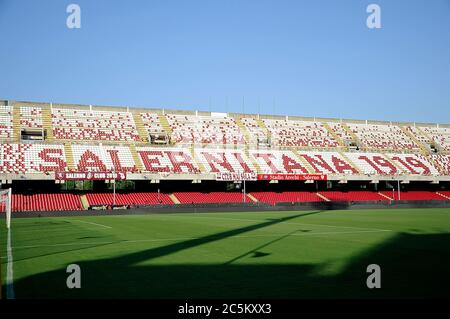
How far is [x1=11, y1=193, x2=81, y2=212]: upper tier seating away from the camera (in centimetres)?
5299

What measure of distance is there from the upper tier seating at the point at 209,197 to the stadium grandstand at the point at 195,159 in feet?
0.45

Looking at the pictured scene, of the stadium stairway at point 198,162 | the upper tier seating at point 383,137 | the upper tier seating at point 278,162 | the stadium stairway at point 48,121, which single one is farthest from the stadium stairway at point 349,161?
the stadium stairway at point 48,121

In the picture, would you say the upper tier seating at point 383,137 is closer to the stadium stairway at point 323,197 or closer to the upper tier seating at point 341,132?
the upper tier seating at point 341,132

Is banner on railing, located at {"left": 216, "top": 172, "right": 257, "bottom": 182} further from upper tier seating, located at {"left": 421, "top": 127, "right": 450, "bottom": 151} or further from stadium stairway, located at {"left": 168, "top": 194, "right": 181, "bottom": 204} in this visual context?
upper tier seating, located at {"left": 421, "top": 127, "right": 450, "bottom": 151}

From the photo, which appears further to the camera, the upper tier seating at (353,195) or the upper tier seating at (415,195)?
the upper tier seating at (415,195)

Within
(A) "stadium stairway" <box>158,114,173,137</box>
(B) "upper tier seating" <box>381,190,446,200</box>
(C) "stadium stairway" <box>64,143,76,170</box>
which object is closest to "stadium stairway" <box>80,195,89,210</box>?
(C) "stadium stairway" <box>64,143,76,170</box>

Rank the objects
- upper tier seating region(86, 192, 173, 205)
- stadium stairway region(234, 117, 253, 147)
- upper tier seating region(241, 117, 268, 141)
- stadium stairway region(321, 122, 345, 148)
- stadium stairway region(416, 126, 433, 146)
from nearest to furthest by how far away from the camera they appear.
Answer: upper tier seating region(86, 192, 173, 205) < stadium stairway region(234, 117, 253, 147) < upper tier seating region(241, 117, 268, 141) < stadium stairway region(321, 122, 345, 148) < stadium stairway region(416, 126, 433, 146)

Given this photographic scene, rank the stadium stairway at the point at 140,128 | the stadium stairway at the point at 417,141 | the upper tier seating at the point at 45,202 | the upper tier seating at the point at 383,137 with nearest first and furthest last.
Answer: the upper tier seating at the point at 45,202 → the stadium stairway at the point at 140,128 → the upper tier seating at the point at 383,137 → the stadium stairway at the point at 417,141

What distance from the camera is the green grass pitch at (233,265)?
11047 millimetres

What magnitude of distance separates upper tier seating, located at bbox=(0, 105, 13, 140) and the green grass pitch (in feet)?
134

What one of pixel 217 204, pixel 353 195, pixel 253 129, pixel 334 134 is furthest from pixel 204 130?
pixel 353 195

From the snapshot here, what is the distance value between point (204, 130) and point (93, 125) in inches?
654
